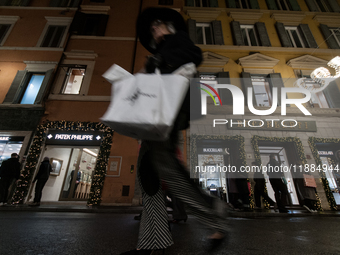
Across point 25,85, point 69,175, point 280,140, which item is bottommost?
point 69,175

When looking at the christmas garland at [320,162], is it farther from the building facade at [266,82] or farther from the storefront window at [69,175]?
the storefront window at [69,175]

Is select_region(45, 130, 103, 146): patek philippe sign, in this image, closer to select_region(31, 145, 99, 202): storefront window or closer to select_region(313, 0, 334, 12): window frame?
select_region(31, 145, 99, 202): storefront window

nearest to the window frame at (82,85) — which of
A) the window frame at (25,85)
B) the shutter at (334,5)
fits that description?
the window frame at (25,85)

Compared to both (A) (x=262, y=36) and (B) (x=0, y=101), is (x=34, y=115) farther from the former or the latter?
(A) (x=262, y=36)

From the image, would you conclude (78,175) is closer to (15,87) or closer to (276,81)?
(15,87)

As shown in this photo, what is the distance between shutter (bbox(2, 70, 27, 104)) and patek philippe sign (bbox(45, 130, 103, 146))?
8.96 feet

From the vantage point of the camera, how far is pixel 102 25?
11.1 metres

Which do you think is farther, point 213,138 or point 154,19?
point 213,138

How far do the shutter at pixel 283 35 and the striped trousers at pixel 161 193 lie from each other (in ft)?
41.8

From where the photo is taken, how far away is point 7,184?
6020mm

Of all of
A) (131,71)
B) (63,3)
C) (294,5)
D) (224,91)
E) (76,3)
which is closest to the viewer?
(224,91)

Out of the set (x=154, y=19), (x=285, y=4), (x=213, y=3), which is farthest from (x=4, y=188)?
(x=285, y=4)

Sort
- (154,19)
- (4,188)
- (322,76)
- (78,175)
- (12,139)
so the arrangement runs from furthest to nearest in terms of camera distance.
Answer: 1. (78,175)
2. (12,139)
3. (322,76)
4. (4,188)
5. (154,19)

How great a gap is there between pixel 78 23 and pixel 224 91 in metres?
9.28
